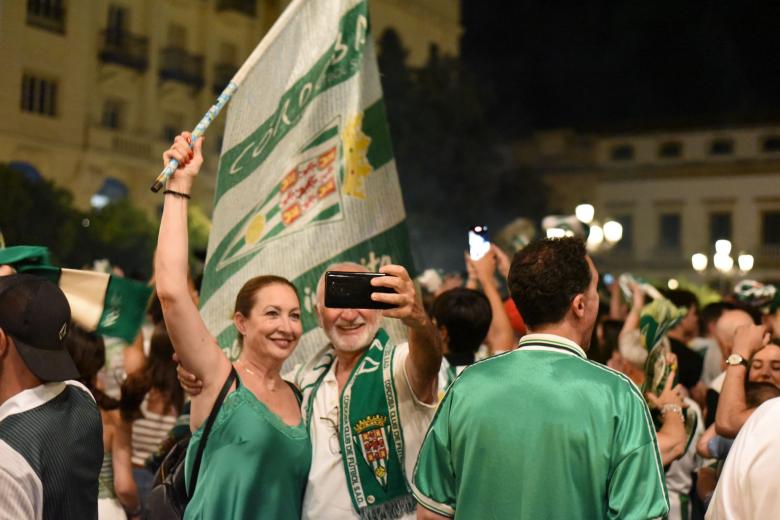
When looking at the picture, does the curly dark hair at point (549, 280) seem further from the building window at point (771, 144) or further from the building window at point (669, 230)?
the building window at point (669, 230)

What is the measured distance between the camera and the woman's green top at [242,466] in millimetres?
3508

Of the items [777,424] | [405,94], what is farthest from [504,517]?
[405,94]

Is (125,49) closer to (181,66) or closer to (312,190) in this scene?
(181,66)

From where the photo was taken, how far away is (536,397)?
289cm

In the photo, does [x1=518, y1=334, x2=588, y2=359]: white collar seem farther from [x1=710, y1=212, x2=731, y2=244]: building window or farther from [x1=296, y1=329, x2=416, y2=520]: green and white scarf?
[x1=710, y1=212, x2=731, y2=244]: building window

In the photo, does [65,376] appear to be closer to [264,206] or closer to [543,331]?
[543,331]

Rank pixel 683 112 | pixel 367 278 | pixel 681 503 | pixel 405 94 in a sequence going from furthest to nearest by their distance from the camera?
pixel 683 112
pixel 405 94
pixel 681 503
pixel 367 278

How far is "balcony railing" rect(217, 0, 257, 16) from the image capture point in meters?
31.5

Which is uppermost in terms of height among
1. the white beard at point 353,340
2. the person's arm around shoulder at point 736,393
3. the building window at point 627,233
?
the building window at point 627,233

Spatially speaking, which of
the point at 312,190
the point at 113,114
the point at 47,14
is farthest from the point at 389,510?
the point at 113,114

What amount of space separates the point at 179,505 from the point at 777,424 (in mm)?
1879

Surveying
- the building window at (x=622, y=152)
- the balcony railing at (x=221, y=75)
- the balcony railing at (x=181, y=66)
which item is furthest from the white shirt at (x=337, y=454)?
the building window at (x=622, y=152)

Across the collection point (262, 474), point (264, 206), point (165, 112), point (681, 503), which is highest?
point (165, 112)

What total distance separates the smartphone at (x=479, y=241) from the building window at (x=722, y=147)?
162 feet
